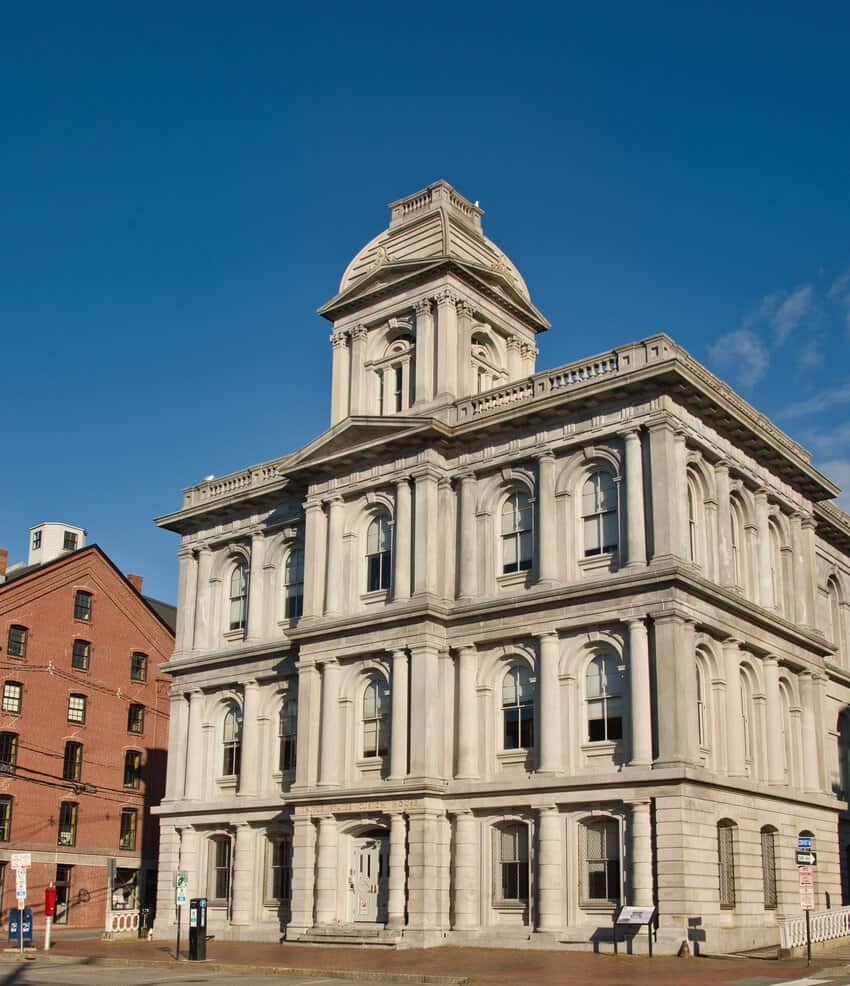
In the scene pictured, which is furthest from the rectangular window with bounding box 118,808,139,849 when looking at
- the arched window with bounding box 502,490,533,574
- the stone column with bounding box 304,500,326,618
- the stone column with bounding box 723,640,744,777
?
the stone column with bounding box 723,640,744,777

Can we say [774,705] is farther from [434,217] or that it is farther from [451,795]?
[434,217]

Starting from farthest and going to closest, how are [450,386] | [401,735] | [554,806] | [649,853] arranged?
[450,386] → [401,735] → [554,806] → [649,853]

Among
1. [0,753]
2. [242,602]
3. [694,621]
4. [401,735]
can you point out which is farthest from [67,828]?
[694,621]

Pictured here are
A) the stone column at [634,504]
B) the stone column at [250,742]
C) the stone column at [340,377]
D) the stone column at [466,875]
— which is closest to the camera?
the stone column at [634,504]

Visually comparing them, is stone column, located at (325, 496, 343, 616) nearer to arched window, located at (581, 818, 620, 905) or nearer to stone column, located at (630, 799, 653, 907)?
arched window, located at (581, 818, 620, 905)

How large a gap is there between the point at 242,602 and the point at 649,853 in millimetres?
19845

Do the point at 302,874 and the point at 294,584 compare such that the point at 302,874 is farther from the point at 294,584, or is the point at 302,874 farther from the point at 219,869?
the point at 294,584

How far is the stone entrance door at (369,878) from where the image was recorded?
37.1 meters

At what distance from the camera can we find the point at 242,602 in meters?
46.6

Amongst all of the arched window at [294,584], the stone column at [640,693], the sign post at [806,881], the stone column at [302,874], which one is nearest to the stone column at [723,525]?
the stone column at [640,693]

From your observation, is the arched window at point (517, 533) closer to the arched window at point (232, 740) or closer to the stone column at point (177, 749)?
the arched window at point (232, 740)

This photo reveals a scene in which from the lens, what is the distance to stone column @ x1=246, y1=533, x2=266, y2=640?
1772 inches

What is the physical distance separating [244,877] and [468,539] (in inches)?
544

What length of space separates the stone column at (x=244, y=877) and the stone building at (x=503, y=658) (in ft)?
0.38
